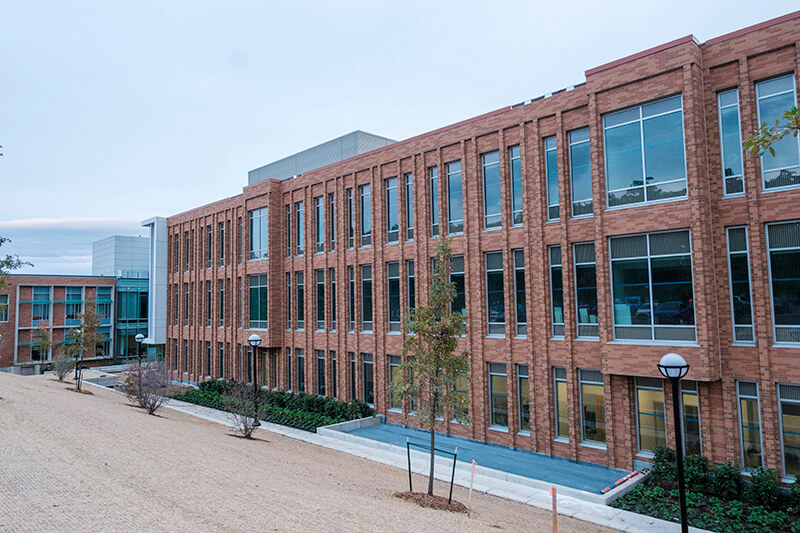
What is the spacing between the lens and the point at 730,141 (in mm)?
14695

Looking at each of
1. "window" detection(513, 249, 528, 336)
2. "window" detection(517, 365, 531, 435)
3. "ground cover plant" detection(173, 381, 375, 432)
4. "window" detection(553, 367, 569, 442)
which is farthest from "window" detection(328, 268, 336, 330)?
"window" detection(553, 367, 569, 442)

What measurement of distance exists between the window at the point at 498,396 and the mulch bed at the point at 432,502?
7.31 meters

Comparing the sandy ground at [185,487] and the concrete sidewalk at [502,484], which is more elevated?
the sandy ground at [185,487]

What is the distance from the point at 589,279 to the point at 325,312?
14007 millimetres

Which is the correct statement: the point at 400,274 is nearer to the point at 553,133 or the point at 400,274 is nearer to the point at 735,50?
the point at 553,133

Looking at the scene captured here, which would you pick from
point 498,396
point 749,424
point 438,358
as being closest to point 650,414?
point 749,424

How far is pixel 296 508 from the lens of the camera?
9.88 metres

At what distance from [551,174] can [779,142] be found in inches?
260

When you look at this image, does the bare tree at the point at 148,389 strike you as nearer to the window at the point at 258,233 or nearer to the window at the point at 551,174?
the window at the point at 258,233

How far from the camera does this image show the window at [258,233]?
1204 inches

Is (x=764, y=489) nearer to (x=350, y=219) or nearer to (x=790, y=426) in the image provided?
(x=790, y=426)

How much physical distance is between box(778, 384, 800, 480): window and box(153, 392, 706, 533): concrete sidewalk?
3958 mm

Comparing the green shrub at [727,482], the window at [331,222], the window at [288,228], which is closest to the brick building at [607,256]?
the window at [331,222]

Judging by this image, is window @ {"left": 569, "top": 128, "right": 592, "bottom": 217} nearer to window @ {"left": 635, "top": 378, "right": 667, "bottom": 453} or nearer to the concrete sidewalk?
window @ {"left": 635, "top": 378, "right": 667, "bottom": 453}
